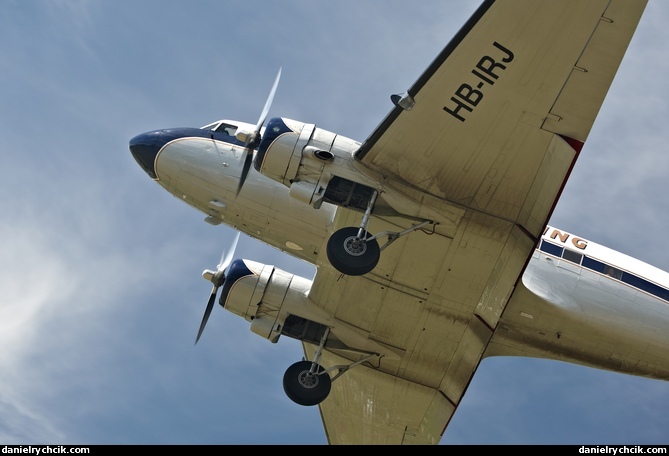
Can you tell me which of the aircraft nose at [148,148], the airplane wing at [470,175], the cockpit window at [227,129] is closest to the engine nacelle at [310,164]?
the airplane wing at [470,175]

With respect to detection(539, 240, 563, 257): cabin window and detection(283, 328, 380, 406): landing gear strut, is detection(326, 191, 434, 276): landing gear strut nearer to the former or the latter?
detection(283, 328, 380, 406): landing gear strut

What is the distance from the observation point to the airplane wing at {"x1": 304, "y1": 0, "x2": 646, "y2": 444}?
17.3m

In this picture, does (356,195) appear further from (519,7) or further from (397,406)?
(397,406)

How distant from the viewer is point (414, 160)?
1909 cm

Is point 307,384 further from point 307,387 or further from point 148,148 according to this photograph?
point 148,148

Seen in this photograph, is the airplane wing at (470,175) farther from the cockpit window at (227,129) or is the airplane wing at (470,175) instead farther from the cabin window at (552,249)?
the cockpit window at (227,129)

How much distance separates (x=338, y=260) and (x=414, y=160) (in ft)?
9.60

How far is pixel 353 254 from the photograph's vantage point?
1905cm

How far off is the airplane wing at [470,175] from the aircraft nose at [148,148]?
5619mm

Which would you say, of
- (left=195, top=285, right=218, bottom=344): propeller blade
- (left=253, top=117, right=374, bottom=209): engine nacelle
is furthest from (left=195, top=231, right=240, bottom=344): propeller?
(left=253, top=117, right=374, bottom=209): engine nacelle

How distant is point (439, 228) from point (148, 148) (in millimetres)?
8947

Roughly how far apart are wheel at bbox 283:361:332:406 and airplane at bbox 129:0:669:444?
0.12 ft

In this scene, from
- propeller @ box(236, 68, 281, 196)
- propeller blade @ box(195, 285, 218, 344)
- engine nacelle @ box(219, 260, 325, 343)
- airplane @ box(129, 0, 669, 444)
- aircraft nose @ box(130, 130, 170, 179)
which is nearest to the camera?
airplane @ box(129, 0, 669, 444)

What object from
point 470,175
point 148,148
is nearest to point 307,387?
point 470,175
